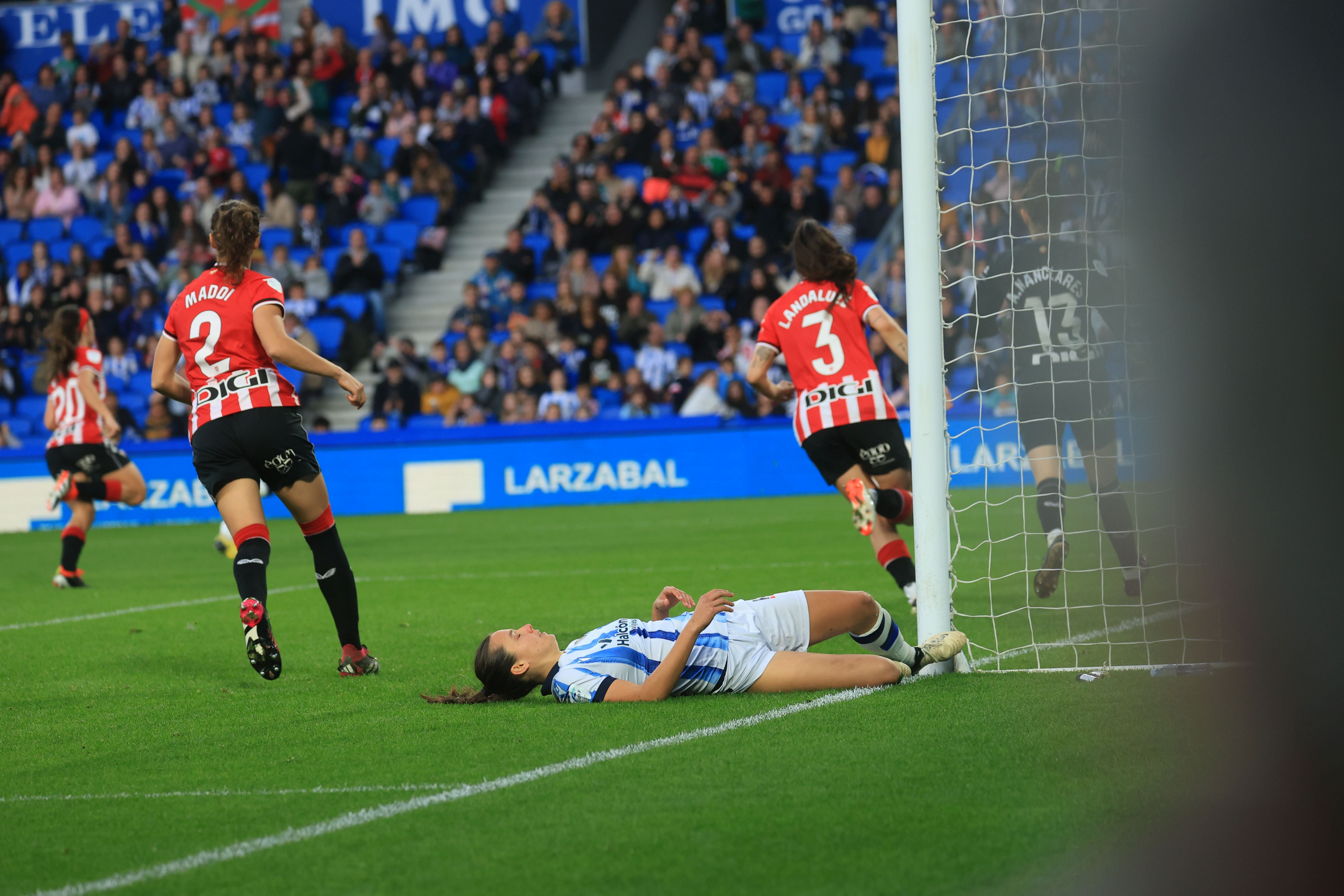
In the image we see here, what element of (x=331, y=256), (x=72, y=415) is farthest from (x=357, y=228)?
(x=72, y=415)

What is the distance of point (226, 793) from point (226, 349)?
7.94ft

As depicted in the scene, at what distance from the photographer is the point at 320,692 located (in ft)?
18.6

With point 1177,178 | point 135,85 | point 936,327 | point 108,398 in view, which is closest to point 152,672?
point 936,327

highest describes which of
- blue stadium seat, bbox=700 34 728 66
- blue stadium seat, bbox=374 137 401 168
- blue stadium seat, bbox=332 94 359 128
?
blue stadium seat, bbox=700 34 728 66

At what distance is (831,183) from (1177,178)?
20185mm

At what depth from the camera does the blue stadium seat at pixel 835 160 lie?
20594 mm

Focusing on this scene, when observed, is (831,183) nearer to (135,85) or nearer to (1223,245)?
(135,85)

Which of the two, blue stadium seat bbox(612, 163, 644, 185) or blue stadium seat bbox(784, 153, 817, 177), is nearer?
blue stadium seat bbox(784, 153, 817, 177)

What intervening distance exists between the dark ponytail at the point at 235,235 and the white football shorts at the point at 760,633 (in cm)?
254

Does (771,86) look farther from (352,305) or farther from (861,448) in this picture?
(861,448)

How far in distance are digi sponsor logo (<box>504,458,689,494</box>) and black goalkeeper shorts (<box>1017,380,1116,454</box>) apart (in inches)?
400

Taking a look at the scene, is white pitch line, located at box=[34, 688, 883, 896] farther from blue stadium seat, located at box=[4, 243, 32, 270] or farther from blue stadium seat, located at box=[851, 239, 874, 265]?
blue stadium seat, located at box=[4, 243, 32, 270]

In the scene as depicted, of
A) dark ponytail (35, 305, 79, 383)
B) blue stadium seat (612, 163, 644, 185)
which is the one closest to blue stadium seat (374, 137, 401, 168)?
blue stadium seat (612, 163, 644, 185)

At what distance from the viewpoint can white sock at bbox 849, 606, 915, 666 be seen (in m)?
5.16
